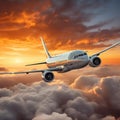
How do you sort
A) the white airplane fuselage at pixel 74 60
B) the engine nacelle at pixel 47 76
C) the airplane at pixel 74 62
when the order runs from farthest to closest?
1. the white airplane fuselage at pixel 74 60
2. the airplane at pixel 74 62
3. the engine nacelle at pixel 47 76

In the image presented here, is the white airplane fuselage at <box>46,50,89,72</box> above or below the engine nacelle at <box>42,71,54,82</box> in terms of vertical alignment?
above

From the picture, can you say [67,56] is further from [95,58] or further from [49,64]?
[49,64]

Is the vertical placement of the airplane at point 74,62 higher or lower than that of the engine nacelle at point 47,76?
higher

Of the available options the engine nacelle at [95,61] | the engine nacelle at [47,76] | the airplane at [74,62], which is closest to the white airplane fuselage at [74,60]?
the airplane at [74,62]

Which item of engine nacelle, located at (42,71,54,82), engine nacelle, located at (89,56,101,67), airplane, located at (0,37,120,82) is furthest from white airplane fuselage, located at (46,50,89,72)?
engine nacelle, located at (42,71,54,82)

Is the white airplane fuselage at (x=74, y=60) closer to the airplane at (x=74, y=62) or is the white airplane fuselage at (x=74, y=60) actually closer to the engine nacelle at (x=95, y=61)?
the airplane at (x=74, y=62)

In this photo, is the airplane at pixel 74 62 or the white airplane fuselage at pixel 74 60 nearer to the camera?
the airplane at pixel 74 62

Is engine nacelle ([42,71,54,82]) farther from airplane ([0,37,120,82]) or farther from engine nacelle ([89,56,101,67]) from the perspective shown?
engine nacelle ([89,56,101,67])

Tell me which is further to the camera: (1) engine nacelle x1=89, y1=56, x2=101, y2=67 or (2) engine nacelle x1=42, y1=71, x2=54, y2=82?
(1) engine nacelle x1=89, y1=56, x2=101, y2=67

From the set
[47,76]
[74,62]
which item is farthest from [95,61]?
[47,76]

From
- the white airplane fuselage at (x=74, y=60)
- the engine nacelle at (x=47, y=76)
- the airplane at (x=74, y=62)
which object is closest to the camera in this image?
the engine nacelle at (x=47, y=76)

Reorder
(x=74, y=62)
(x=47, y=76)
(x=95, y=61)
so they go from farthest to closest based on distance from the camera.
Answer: (x=74, y=62), (x=95, y=61), (x=47, y=76)

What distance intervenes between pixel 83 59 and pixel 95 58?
417 cm

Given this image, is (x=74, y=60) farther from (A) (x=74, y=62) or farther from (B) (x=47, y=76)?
(B) (x=47, y=76)
